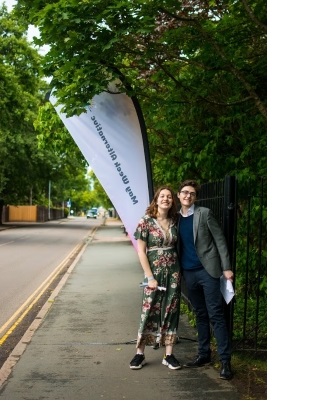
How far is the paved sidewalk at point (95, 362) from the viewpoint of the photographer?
447 centimetres

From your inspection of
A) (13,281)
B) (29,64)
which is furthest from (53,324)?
(29,64)

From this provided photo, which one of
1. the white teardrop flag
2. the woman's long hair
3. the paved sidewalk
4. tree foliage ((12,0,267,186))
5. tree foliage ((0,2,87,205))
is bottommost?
the paved sidewalk

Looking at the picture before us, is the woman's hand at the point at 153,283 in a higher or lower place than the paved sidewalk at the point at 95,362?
higher

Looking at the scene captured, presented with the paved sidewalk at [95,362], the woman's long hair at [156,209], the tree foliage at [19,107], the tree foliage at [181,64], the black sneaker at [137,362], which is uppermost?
the tree foliage at [19,107]

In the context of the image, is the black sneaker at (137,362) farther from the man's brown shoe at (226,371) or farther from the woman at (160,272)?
the man's brown shoe at (226,371)

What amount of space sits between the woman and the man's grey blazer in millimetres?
241

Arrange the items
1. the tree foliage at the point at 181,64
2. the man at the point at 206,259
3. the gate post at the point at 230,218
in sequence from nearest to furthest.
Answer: the man at the point at 206,259
the gate post at the point at 230,218
the tree foliage at the point at 181,64

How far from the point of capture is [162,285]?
Result: 511 centimetres

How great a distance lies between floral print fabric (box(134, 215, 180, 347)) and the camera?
16.5 feet

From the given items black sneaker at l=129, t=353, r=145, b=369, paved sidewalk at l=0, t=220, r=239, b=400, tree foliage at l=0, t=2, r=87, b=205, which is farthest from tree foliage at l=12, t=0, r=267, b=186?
tree foliage at l=0, t=2, r=87, b=205

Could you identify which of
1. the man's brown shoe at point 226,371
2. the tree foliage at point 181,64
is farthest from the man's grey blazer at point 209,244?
the tree foliage at point 181,64

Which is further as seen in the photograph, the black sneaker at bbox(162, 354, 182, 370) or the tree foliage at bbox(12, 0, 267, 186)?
the tree foliage at bbox(12, 0, 267, 186)

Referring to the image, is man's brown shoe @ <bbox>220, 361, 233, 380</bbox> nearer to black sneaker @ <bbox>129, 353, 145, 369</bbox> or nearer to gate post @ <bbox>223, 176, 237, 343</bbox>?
gate post @ <bbox>223, 176, 237, 343</bbox>

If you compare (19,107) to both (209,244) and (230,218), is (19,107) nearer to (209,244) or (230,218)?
(230,218)
